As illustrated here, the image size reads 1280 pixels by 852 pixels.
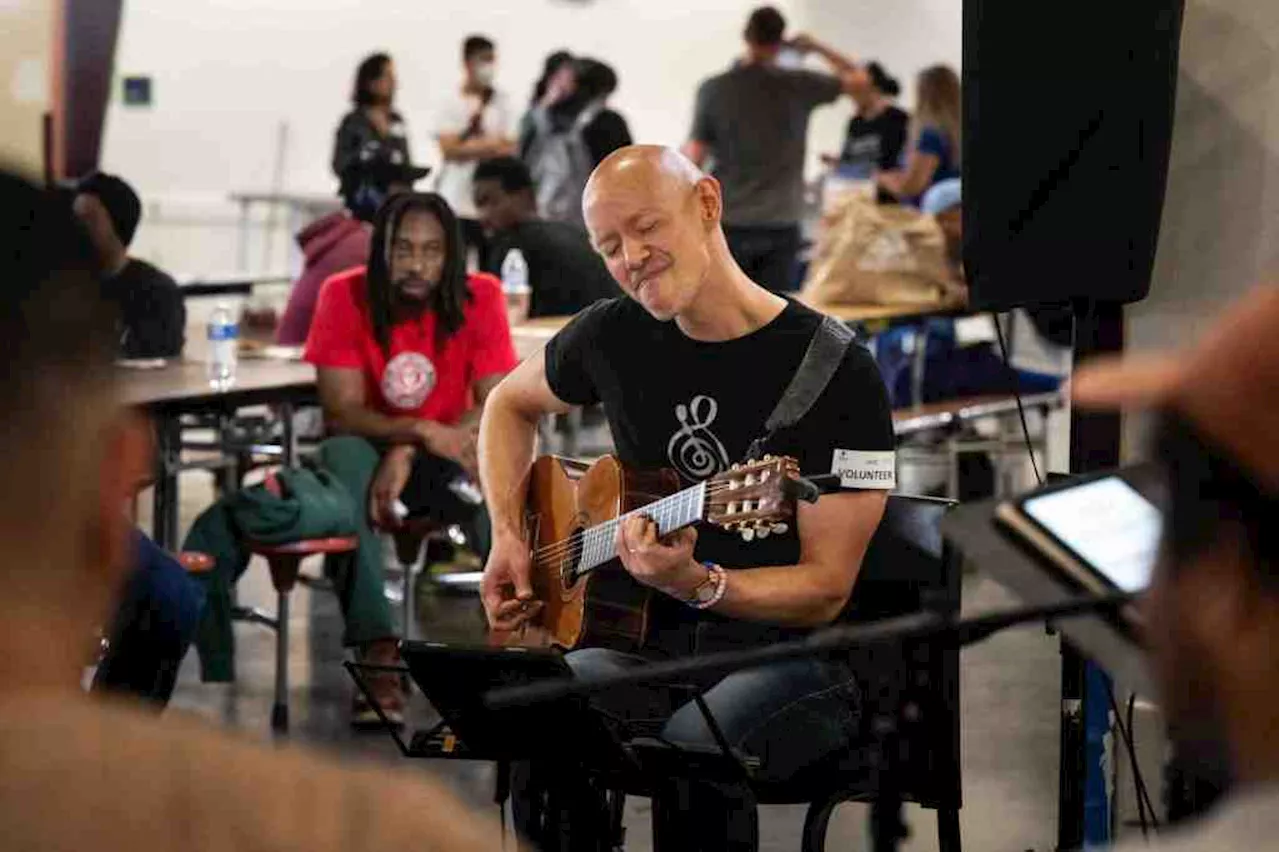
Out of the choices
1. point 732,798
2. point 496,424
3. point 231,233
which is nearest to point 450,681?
point 732,798

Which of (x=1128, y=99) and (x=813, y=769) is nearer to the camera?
(x=813, y=769)

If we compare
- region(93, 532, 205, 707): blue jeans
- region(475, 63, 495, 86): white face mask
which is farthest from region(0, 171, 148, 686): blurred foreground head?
region(475, 63, 495, 86): white face mask

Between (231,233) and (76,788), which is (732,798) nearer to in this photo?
(76,788)

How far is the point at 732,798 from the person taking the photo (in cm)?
354

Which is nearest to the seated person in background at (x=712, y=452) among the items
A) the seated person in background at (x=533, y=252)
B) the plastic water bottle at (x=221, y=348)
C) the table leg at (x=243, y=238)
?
the plastic water bottle at (x=221, y=348)

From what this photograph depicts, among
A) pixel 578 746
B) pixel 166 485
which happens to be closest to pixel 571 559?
pixel 578 746

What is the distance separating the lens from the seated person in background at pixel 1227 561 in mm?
1295

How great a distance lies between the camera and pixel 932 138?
10.3 metres

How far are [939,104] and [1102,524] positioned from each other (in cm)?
864

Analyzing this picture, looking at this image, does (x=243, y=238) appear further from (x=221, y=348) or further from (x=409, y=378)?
(x=409, y=378)

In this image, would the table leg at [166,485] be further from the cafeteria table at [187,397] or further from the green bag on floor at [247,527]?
the green bag on floor at [247,527]

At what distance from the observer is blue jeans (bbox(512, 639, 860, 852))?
3551 millimetres

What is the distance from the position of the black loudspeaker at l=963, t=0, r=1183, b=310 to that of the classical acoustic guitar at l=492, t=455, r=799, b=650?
28.8 inches

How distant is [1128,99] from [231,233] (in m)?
11.1
